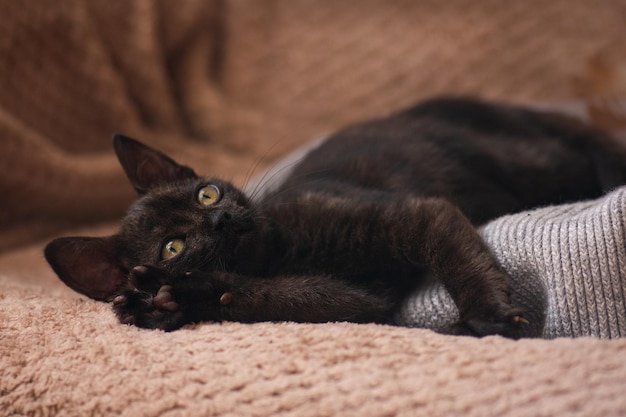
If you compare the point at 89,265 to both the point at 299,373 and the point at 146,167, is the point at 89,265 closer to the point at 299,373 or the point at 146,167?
the point at 146,167

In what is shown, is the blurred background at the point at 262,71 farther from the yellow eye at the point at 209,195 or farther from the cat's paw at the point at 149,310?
the cat's paw at the point at 149,310

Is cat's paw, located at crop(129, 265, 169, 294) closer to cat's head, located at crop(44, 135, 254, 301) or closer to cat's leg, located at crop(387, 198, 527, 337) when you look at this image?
cat's head, located at crop(44, 135, 254, 301)

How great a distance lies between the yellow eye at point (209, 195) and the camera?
121 centimetres

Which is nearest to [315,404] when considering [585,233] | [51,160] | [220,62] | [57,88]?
[585,233]

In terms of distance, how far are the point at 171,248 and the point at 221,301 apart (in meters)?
0.21

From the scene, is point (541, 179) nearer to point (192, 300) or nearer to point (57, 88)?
point (192, 300)

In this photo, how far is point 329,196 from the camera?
4.22 ft

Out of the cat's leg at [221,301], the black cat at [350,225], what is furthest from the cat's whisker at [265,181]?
the cat's leg at [221,301]

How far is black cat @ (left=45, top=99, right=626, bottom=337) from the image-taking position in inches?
40.0

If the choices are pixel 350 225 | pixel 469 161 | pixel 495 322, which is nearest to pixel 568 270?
pixel 495 322

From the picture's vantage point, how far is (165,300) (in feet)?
3.20

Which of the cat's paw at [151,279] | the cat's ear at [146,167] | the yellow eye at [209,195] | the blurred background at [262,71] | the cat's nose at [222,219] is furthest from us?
the blurred background at [262,71]

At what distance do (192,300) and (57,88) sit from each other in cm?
128

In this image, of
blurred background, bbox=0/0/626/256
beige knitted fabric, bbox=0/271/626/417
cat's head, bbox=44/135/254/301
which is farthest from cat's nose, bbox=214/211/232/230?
blurred background, bbox=0/0/626/256
